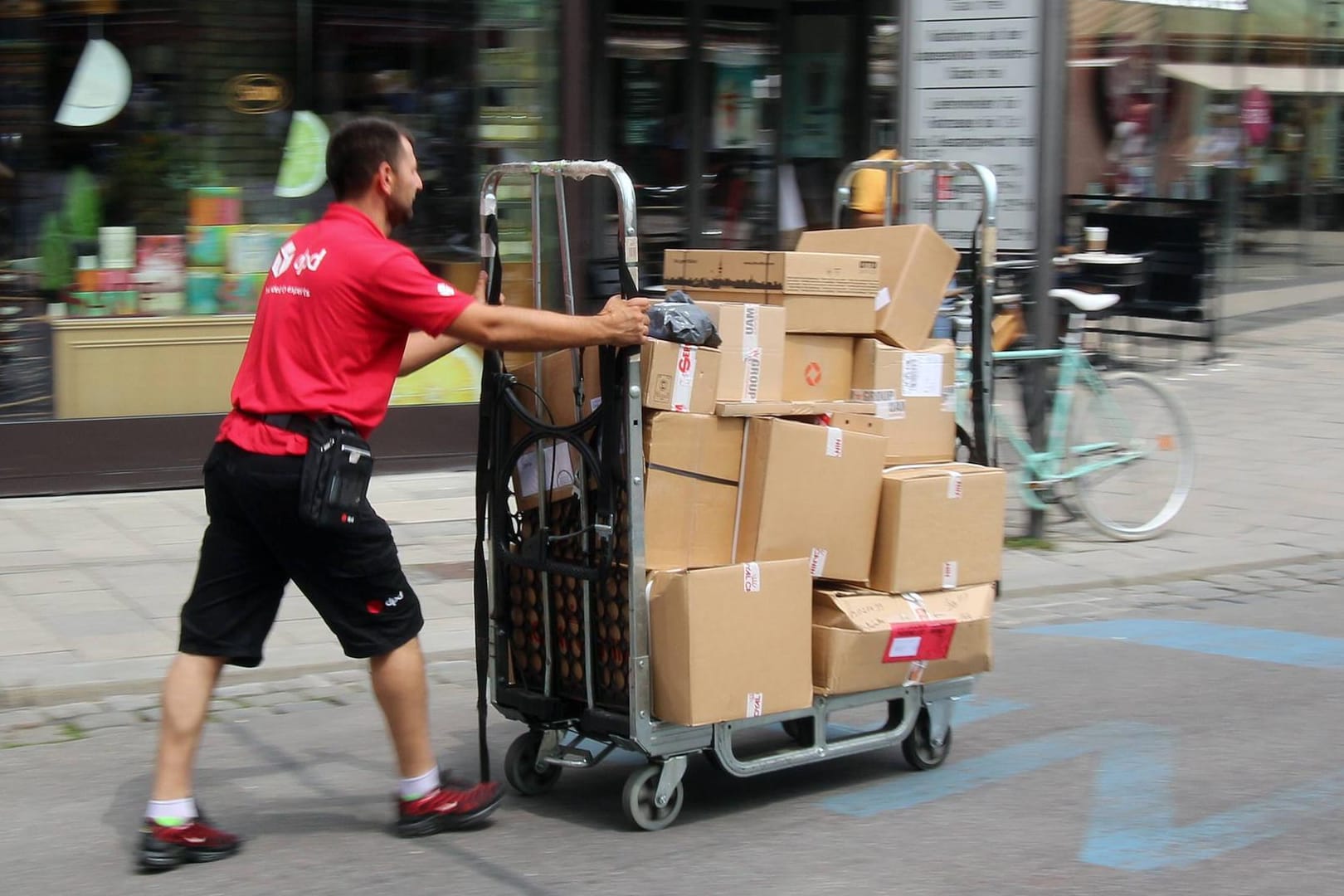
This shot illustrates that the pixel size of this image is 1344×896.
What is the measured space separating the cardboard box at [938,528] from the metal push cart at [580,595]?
13.7 inches

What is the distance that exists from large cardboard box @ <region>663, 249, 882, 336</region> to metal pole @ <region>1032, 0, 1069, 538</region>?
3.66m

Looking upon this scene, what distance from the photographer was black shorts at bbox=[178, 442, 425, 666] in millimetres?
4270

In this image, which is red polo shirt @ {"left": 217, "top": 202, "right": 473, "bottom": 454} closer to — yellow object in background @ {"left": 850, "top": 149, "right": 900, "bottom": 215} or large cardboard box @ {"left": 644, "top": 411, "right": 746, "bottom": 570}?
large cardboard box @ {"left": 644, "top": 411, "right": 746, "bottom": 570}

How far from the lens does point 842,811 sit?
4812 mm

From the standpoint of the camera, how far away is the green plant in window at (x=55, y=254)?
9133mm

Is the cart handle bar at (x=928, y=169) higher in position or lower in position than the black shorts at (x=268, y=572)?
higher

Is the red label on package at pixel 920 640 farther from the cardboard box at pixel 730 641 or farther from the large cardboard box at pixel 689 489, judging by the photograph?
the large cardboard box at pixel 689 489

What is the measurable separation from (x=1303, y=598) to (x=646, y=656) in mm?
4496

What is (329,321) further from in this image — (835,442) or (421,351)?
(835,442)

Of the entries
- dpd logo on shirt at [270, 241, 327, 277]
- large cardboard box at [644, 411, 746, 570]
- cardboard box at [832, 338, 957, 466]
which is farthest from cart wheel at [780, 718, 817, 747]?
dpd logo on shirt at [270, 241, 327, 277]

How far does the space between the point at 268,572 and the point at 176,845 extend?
0.75m

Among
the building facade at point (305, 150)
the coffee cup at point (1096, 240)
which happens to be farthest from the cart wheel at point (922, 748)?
the coffee cup at point (1096, 240)

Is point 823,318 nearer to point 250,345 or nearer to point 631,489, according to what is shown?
point 631,489

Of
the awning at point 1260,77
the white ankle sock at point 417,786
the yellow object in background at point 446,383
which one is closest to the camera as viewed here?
the white ankle sock at point 417,786
